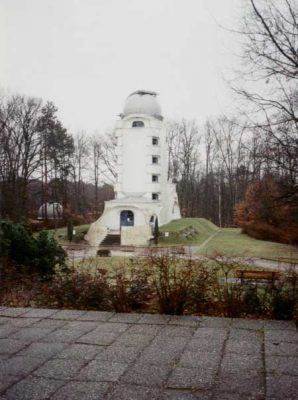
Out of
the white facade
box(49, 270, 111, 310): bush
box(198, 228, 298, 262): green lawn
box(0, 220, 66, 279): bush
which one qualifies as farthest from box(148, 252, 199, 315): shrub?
the white facade

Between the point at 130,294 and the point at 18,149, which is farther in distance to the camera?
the point at 18,149

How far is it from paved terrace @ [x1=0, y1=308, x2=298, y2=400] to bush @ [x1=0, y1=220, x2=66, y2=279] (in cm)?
639

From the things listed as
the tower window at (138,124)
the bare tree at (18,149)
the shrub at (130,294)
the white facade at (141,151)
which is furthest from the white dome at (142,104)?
the shrub at (130,294)

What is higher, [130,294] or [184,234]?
[184,234]

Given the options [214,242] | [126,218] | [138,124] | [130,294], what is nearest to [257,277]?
[130,294]

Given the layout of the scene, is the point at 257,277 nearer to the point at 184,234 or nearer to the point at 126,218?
Result: the point at 184,234

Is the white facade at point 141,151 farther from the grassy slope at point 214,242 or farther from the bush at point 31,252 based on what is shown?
the bush at point 31,252

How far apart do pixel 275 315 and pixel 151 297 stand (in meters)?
2.28

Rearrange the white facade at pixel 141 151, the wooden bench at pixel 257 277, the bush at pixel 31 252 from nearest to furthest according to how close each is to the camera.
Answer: the wooden bench at pixel 257 277
the bush at pixel 31 252
the white facade at pixel 141 151

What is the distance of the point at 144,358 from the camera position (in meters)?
4.84

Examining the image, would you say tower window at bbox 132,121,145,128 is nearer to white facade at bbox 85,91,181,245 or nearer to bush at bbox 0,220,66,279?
white facade at bbox 85,91,181,245

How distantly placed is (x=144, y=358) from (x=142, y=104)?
3651 centimetres

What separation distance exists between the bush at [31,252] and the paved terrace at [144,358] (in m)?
6.39

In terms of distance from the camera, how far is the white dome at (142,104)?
39.6 m
